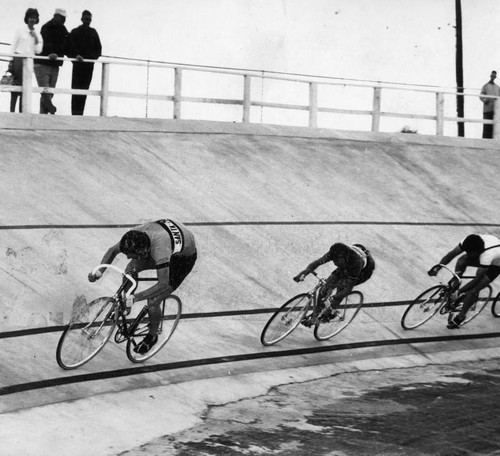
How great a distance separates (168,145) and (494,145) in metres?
8.88

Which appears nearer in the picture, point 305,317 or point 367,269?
point 305,317

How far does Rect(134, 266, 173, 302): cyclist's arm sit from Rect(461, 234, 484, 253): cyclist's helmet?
14.8ft

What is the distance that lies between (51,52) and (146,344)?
8.16 m

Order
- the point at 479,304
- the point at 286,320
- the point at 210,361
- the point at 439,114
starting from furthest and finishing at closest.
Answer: the point at 439,114 < the point at 479,304 < the point at 286,320 < the point at 210,361

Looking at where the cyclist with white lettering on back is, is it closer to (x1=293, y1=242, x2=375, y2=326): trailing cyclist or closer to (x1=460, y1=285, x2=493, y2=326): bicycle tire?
(x1=293, y1=242, x2=375, y2=326): trailing cyclist

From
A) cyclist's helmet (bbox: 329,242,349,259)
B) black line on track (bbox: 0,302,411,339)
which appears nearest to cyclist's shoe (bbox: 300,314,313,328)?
cyclist's helmet (bbox: 329,242,349,259)

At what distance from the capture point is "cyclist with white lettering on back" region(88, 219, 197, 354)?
10711mm

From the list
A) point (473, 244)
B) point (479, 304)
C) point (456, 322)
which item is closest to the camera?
point (473, 244)

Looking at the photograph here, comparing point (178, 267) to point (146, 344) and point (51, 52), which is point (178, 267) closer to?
point (146, 344)

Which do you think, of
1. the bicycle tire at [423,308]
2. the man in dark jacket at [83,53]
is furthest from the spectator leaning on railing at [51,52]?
the bicycle tire at [423,308]

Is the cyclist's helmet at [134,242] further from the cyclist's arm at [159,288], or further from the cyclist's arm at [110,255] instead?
the cyclist's arm at [159,288]

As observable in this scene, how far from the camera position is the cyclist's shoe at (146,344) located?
37.2 ft

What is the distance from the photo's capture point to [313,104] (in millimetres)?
22141

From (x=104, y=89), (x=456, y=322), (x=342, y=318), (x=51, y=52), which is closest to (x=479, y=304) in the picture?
(x=456, y=322)
